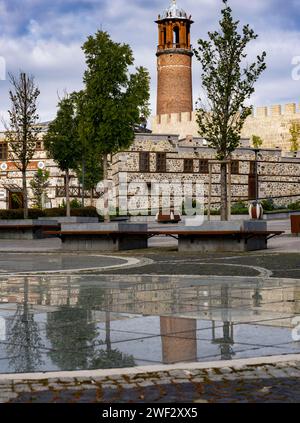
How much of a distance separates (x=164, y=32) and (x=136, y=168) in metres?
30.3

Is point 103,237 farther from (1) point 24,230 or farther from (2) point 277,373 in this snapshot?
(2) point 277,373

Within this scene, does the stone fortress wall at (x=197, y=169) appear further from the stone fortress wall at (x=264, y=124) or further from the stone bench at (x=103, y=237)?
the stone bench at (x=103, y=237)

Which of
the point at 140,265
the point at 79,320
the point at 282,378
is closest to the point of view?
the point at 282,378

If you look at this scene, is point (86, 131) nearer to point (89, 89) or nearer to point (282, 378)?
point (89, 89)

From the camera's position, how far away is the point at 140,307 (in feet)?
30.2

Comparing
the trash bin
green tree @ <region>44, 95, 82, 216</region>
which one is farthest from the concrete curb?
green tree @ <region>44, 95, 82, 216</region>

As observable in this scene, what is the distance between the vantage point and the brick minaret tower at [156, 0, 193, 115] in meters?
81.4

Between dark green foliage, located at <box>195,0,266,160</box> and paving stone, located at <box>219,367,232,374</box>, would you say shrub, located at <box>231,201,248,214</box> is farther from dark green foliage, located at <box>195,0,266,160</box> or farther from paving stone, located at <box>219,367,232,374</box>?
paving stone, located at <box>219,367,232,374</box>

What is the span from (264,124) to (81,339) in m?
78.2

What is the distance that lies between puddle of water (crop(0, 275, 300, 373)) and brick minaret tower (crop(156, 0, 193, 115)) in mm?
70955

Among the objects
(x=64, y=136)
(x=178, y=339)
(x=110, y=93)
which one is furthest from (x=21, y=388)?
(x=64, y=136)

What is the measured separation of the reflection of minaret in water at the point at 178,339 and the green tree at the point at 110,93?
61.6 ft

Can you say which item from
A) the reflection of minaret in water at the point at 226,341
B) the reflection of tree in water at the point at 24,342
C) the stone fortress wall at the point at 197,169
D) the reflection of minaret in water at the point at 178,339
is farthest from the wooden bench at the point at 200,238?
the stone fortress wall at the point at 197,169

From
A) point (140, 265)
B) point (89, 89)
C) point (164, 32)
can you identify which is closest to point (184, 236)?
point (140, 265)
